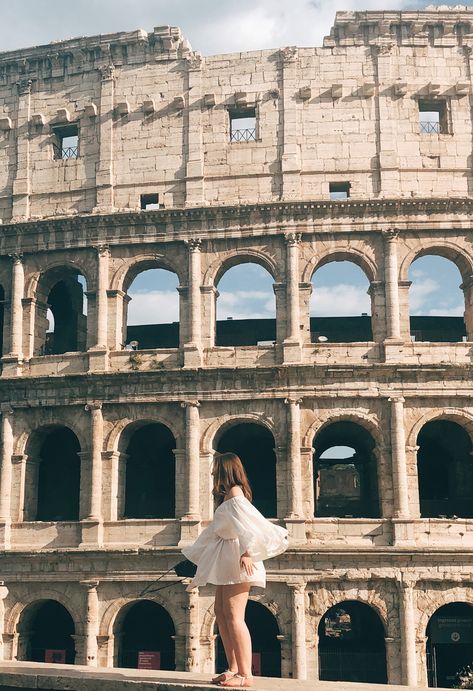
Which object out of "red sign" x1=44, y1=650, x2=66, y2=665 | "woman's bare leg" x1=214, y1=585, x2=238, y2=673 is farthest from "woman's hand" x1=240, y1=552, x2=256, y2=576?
"red sign" x1=44, y1=650, x2=66, y2=665

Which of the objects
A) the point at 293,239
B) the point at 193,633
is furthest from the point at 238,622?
the point at 293,239

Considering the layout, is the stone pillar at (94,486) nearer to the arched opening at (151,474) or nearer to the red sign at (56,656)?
the arched opening at (151,474)

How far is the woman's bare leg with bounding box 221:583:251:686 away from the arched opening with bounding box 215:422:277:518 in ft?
59.0

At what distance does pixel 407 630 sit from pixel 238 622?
15.5 meters

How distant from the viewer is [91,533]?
930 inches

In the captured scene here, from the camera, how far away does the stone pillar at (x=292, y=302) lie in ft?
78.3

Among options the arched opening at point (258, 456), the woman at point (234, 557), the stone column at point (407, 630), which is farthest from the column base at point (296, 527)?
the woman at point (234, 557)

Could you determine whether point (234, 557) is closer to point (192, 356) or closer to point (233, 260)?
point (192, 356)

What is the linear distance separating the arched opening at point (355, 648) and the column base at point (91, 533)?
7109 millimetres

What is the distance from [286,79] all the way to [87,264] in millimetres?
8266

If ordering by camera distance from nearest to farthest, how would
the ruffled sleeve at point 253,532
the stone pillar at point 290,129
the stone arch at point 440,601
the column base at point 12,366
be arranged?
the ruffled sleeve at point 253,532 < the stone arch at point 440,601 < the stone pillar at point 290,129 < the column base at point 12,366

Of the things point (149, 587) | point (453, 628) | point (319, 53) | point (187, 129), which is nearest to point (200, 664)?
point (149, 587)

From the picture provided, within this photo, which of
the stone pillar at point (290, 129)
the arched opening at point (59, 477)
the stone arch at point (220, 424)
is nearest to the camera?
the stone arch at point (220, 424)

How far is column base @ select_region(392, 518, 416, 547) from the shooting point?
2245 cm
